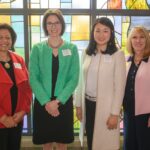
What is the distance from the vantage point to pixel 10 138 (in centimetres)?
233

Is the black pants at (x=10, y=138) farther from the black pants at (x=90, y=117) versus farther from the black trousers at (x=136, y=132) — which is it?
the black trousers at (x=136, y=132)

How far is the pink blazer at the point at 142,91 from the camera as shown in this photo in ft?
7.89

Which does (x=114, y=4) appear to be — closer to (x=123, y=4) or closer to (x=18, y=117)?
(x=123, y=4)

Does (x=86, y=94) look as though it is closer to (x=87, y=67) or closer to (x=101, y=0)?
(x=87, y=67)

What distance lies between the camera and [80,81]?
8.38 feet

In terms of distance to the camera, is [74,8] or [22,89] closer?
[22,89]

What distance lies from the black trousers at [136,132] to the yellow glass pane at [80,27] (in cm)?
133

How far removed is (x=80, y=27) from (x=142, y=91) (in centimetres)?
140

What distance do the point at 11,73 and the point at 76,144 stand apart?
1.49 m

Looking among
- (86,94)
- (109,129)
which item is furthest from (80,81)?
(109,129)

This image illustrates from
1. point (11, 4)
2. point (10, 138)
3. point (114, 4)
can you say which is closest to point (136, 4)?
point (114, 4)

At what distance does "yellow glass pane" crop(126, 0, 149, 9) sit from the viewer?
353cm

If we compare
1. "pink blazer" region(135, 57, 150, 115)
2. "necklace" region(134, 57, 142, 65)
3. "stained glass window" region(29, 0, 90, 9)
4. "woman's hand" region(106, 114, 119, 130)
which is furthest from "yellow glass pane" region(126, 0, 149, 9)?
"woman's hand" region(106, 114, 119, 130)

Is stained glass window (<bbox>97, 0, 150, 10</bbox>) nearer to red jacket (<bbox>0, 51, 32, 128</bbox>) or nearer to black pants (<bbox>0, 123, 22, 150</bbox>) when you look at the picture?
red jacket (<bbox>0, 51, 32, 128</bbox>)
